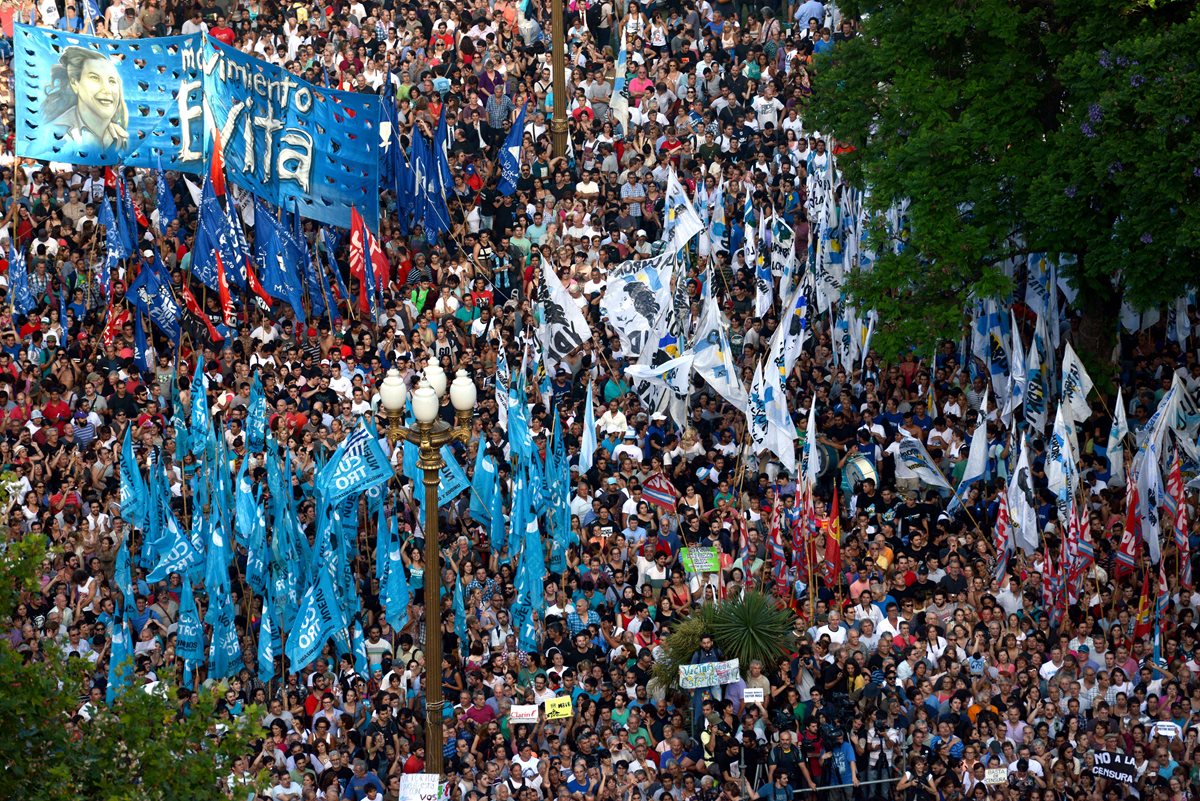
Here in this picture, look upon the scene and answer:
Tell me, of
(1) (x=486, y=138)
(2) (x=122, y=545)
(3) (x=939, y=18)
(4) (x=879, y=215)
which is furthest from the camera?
(1) (x=486, y=138)

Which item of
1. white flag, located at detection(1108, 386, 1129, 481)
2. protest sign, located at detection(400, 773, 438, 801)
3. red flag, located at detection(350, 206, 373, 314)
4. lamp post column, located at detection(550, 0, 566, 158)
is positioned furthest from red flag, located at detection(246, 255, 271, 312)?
white flag, located at detection(1108, 386, 1129, 481)

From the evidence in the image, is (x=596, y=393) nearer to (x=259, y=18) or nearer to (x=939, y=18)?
(x=939, y=18)

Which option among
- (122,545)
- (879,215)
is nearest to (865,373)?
(879,215)

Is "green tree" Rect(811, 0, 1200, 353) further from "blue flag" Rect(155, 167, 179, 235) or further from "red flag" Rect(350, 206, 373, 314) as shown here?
"blue flag" Rect(155, 167, 179, 235)

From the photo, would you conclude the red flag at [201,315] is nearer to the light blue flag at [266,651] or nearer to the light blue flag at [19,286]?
the light blue flag at [19,286]

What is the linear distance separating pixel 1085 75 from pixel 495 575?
972cm

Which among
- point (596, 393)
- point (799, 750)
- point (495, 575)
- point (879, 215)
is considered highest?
point (879, 215)

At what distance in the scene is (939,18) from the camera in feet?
99.8

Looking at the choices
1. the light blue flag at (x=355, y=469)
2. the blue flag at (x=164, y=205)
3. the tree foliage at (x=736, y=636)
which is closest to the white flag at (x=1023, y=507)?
the tree foliage at (x=736, y=636)

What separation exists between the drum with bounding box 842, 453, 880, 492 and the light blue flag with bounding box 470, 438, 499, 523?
4.57 meters

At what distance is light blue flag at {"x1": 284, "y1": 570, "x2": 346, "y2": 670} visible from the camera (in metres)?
25.6

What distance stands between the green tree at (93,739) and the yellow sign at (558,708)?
586 centimetres

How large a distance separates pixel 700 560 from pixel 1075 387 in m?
5.30

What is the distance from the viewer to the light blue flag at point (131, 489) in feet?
88.7
